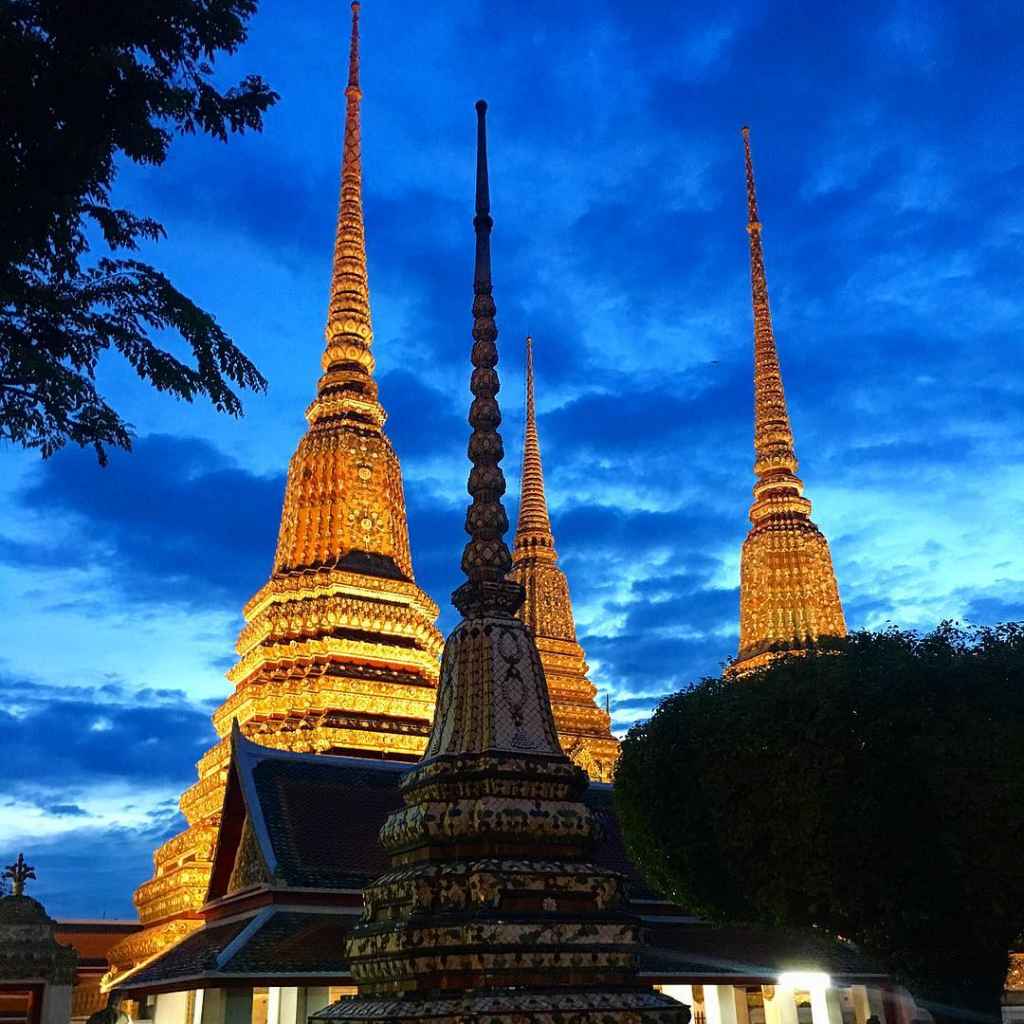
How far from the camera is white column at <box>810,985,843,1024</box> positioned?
20719mm

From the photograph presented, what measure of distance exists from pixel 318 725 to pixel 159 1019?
28.9ft

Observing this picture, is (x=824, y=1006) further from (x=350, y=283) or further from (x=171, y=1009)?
(x=350, y=283)

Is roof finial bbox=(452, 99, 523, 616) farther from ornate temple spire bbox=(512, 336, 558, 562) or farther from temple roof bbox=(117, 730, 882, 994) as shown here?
ornate temple spire bbox=(512, 336, 558, 562)

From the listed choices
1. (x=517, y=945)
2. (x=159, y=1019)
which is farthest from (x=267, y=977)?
(x=517, y=945)

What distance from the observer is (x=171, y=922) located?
26984mm

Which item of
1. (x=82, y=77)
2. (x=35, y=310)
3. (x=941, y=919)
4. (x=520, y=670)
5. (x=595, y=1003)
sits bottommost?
(x=595, y=1003)

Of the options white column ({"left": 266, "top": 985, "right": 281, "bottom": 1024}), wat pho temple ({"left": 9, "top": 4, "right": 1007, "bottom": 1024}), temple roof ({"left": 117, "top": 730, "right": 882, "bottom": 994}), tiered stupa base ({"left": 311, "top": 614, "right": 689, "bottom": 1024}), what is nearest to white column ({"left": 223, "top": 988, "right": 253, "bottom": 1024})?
wat pho temple ({"left": 9, "top": 4, "right": 1007, "bottom": 1024})

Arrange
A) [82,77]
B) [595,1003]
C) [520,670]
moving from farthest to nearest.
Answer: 1. [82,77]
2. [520,670]
3. [595,1003]

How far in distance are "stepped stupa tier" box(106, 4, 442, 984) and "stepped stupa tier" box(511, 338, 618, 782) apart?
30.5ft

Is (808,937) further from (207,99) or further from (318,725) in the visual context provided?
(207,99)

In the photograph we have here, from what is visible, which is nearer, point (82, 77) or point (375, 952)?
point (375, 952)

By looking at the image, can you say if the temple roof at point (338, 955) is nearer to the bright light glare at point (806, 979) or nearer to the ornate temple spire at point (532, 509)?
the bright light glare at point (806, 979)

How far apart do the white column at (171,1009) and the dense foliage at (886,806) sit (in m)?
9.75

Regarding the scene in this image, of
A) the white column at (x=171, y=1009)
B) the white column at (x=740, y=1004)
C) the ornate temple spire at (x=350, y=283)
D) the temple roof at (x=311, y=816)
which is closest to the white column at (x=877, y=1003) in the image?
the white column at (x=740, y=1004)
